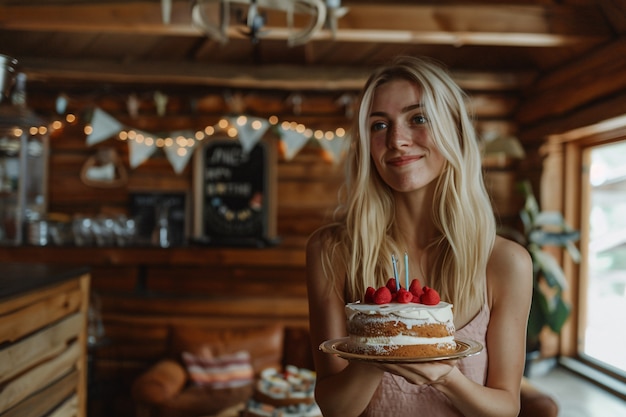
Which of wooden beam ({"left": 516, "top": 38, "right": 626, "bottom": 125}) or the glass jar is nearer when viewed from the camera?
wooden beam ({"left": 516, "top": 38, "right": 626, "bottom": 125})

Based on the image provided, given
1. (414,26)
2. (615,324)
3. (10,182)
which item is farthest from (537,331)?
(10,182)

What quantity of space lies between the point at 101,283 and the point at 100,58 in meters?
1.80

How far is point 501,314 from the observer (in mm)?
1493

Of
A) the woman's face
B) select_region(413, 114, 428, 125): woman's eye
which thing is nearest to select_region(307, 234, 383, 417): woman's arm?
the woman's face

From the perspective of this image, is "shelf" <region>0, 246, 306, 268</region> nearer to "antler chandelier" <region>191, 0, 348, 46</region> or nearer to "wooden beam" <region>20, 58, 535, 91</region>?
"wooden beam" <region>20, 58, 535, 91</region>

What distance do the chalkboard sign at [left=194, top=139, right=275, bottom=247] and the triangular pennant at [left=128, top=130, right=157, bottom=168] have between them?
0.39 m

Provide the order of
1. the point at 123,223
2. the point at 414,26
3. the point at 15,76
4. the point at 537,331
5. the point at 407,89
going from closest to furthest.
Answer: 1. the point at 407,89
2. the point at 15,76
3. the point at 414,26
4. the point at 537,331
5. the point at 123,223

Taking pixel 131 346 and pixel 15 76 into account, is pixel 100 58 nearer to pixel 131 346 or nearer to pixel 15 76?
pixel 131 346

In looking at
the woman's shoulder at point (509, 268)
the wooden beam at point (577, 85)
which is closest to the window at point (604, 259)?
the wooden beam at point (577, 85)

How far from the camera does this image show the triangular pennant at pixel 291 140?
4.96 m

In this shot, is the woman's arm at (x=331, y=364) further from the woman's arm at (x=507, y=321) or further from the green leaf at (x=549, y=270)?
the green leaf at (x=549, y=270)

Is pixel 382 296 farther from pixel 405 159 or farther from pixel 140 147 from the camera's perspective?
pixel 140 147

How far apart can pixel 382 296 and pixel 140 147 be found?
3933mm

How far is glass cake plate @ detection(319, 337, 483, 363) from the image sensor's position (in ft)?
3.99
